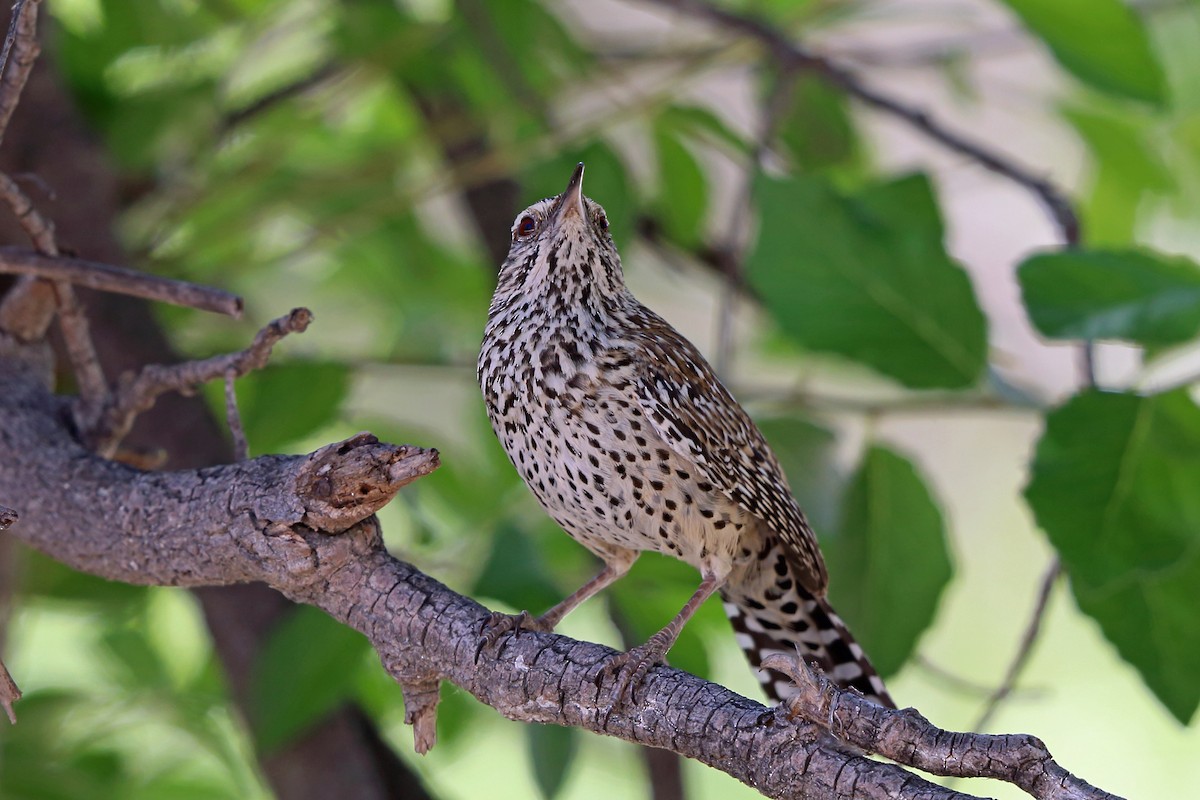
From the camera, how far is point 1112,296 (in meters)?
2.49

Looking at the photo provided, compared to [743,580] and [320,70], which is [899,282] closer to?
[743,580]

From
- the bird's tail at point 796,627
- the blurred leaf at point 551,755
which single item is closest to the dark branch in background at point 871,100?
the bird's tail at point 796,627

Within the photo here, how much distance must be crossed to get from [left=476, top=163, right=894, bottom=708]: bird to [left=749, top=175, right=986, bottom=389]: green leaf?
0.27 m

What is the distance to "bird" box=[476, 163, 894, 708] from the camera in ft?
7.89

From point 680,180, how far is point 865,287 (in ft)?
3.27

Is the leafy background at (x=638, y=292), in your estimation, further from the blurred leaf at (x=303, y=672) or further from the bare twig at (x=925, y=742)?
the bare twig at (x=925, y=742)

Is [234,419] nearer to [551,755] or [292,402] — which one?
[292,402]

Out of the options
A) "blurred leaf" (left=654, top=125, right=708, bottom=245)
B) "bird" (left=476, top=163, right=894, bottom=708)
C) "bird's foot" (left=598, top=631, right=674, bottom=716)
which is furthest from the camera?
"blurred leaf" (left=654, top=125, right=708, bottom=245)

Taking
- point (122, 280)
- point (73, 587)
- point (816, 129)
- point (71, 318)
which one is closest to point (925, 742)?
point (122, 280)

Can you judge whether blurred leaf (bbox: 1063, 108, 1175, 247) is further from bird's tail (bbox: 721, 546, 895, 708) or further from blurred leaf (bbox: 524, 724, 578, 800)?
blurred leaf (bbox: 524, 724, 578, 800)

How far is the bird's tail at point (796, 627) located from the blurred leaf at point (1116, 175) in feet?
5.57

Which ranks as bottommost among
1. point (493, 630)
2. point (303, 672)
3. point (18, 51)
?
point (303, 672)

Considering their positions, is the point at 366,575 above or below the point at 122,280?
below

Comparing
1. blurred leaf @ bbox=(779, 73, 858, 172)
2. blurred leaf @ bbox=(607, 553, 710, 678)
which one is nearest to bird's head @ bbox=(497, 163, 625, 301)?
blurred leaf @ bbox=(607, 553, 710, 678)
